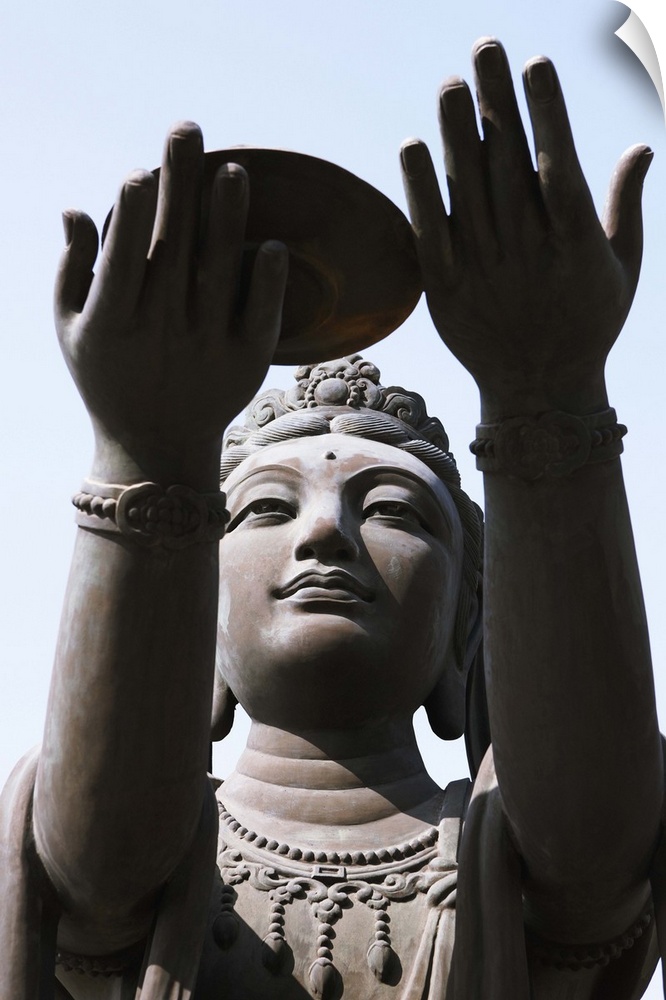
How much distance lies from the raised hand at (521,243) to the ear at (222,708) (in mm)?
2640

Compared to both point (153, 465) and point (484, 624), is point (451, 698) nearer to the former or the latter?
point (484, 624)

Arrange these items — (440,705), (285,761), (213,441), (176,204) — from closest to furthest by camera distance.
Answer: (176,204)
(213,441)
(285,761)
(440,705)

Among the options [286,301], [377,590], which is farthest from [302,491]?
[286,301]

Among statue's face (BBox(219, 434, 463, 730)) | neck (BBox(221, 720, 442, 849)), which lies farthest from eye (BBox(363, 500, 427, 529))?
neck (BBox(221, 720, 442, 849))

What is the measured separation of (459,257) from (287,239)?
1.95 ft

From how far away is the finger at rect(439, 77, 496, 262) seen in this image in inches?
215

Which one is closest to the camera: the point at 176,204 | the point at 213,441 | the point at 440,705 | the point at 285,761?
the point at 176,204

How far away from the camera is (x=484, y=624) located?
5.89 meters

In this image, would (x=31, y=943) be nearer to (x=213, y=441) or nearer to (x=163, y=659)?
(x=163, y=659)

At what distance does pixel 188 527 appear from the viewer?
226 inches

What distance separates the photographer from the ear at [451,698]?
7.83 meters

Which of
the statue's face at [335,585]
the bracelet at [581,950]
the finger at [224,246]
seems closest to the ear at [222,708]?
the statue's face at [335,585]

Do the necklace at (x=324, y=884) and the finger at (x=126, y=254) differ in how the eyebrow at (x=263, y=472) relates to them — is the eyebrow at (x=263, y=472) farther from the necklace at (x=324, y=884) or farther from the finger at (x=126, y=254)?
the finger at (x=126, y=254)

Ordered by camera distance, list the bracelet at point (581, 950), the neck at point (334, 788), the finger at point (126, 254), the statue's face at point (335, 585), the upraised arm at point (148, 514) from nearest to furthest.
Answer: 1. the finger at point (126, 254)
2. the upraised arm at point (148, 514)
3. the bracelet at point (581, 950)
4. the neck at point (334, 788)
5. the statue's face at point (335, 585)
